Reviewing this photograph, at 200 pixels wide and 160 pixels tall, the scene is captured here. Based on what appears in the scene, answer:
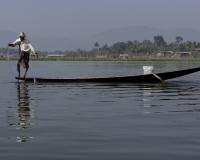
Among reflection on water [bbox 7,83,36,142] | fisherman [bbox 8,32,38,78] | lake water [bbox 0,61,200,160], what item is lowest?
lake water [bbox 0,61,200,160]

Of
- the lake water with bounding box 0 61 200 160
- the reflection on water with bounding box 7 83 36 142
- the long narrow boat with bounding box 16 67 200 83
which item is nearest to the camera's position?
the lake water with bounding box 0 61 200 160

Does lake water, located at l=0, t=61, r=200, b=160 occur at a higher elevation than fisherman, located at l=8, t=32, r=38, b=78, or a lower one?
lower

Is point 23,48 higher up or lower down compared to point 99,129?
higher up

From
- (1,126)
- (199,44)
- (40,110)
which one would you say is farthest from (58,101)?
(199,44)

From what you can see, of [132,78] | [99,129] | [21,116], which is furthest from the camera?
[132,78]

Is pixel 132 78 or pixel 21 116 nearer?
pixel 21 116

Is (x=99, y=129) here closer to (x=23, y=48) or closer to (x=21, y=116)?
(x=21, y=116)

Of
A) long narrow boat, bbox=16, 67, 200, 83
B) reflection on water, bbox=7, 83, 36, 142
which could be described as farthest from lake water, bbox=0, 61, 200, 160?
long narrow boat, bbox=16, 67, 200, 83

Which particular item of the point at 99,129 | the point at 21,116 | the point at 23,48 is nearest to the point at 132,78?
the point at 23,48

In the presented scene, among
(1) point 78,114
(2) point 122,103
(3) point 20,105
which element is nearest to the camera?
(1) point 78,114

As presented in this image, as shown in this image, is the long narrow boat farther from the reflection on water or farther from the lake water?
the reflection on water

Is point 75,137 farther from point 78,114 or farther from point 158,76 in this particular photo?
point 158,76

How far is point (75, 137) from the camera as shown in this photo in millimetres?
5777

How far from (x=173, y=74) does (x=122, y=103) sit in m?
6.91
